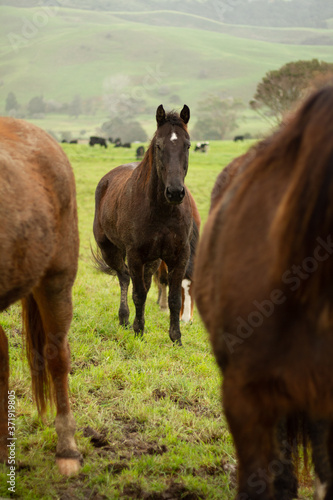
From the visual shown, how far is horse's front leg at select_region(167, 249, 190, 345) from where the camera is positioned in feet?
17.1

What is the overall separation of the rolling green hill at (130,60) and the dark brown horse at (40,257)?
80516 mm

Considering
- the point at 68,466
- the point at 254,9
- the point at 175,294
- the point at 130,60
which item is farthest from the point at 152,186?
the point at 254,9

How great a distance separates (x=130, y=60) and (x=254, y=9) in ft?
141

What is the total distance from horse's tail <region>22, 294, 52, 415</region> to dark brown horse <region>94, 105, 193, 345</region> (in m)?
2.12

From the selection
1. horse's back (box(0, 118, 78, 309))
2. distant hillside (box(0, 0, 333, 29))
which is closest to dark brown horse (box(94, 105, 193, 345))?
horse's back (box(0, 118, 78, 309))

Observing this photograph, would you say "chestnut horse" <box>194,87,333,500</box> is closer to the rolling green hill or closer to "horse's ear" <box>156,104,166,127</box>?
"horse's ear" <box>156,104,166,127</box>

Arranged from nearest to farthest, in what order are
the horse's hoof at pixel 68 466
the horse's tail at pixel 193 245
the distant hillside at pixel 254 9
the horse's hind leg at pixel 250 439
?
1. the horse's hind leg at pixel 250 439
2. the horse's hoof at pixel 68 466
3. the horse's tail at pixel 193 245
4. the distant hillside at pixel 254 9

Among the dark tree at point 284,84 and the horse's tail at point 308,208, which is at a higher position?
the dark tree at point 284,84

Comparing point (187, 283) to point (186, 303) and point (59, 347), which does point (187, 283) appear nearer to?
point (186, 303)

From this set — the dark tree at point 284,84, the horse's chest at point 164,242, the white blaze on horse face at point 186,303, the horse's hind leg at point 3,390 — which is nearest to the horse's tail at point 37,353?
the horse's hind leg at point 3,390

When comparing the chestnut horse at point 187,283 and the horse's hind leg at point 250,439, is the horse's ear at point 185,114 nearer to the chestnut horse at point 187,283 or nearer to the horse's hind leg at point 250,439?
the chestnut horse at point 187,283

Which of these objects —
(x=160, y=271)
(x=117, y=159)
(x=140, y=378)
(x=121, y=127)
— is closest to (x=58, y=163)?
(x=140, y=378)

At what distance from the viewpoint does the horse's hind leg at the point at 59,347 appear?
2.78 m

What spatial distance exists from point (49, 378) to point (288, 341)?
2.03m
